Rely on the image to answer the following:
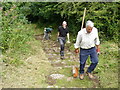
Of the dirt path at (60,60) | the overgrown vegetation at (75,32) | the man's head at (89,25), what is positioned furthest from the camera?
the overgrown vegetation at (75,32)

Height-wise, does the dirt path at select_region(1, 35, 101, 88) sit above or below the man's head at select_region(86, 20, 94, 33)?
below

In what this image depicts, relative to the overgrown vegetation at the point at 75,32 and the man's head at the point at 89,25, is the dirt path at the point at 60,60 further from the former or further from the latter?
the man's head at the point at 89,25

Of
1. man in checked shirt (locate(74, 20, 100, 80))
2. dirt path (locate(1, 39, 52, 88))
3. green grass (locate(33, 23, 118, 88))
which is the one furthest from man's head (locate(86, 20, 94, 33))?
dirt path (locate(1, 39, 52, 88))

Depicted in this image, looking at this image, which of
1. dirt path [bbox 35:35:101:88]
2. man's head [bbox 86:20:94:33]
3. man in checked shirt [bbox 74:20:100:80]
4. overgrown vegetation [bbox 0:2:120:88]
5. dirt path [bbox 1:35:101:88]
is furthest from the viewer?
overgrown vegetation [bbox 0:2:120:88]

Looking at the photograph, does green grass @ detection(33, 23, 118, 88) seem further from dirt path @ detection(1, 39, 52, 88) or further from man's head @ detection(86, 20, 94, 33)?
man's head @ detection(86, 20, 94, 33)

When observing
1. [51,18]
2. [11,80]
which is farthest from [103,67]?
[51,18]

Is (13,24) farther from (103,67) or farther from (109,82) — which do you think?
(109,82)

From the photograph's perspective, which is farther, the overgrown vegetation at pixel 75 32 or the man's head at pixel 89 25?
the overgrown vegetation at pixel 75 32

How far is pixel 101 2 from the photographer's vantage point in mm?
9547

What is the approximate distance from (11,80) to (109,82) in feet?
9.39

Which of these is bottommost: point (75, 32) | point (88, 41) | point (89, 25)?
point (75, 32)

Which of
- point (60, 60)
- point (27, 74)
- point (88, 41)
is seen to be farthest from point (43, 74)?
point (88, 41)

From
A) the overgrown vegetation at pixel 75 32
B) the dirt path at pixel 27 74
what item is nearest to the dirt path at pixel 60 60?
the overgrown vegetation at pixel 75 32

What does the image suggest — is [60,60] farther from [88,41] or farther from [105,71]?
[88,41]
